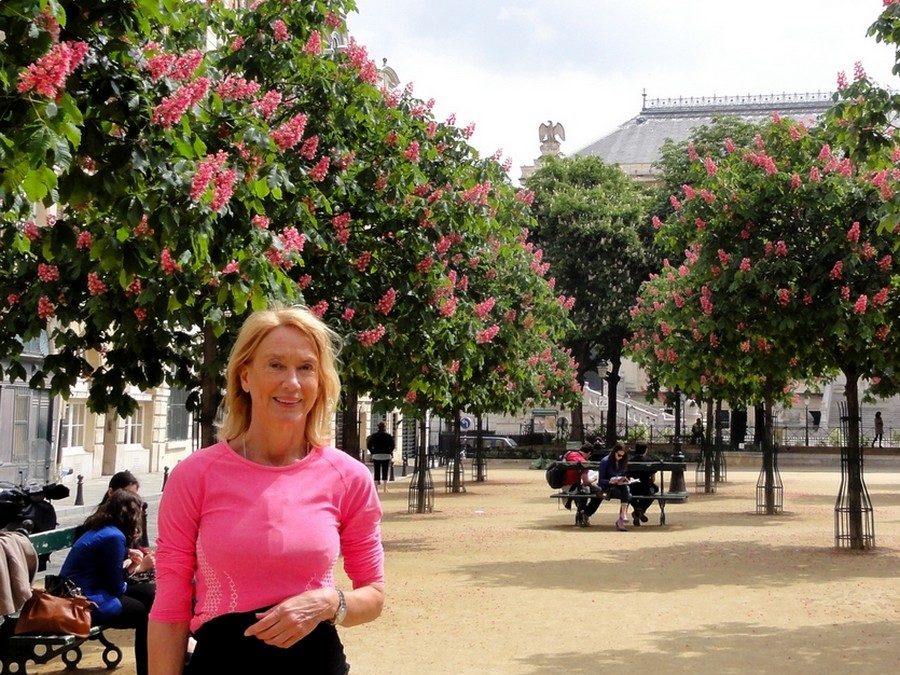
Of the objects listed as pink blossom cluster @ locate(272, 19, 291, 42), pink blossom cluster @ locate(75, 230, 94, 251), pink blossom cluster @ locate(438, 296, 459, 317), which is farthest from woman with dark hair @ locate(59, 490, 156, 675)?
pink blossom cluster @ locate(438, 296, 459, 317)

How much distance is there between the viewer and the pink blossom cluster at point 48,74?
537 centimetres

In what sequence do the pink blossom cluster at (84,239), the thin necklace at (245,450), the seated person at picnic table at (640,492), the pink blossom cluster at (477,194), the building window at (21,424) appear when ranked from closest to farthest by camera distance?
the thin necklace at (245,450)
the pink blossom cluster at (84,239)
the pink blossom cluster at (477,194)
the seated person at picnic table at (640,492)
the building window at (21,424)

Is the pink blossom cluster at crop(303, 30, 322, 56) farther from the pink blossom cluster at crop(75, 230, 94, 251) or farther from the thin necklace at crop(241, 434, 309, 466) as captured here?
the thin necklace at crop(241, 434, 309, 466)

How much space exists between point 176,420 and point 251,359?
1596 inches

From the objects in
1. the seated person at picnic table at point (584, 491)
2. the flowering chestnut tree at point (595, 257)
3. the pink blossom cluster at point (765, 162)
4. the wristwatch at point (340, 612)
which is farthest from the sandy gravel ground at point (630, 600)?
the flowering chestnut tree at point (595, 257)

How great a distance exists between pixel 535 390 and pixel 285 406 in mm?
31186

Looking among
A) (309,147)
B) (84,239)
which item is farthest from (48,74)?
(309,147)

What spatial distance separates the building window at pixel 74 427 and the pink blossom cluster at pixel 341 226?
23.0m

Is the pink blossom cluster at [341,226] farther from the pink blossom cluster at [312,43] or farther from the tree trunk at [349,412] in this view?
the tree trunk at [349,412]

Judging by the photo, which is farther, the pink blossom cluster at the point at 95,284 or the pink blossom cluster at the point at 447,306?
the pink blossom cluster at the point at 447,306

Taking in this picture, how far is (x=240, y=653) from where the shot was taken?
326 cm

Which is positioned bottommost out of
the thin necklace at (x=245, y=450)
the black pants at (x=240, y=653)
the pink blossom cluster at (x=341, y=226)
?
the black pants at (x=240, y=653)

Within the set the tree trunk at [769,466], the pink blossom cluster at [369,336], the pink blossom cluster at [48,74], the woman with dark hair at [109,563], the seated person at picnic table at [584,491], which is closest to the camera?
the pink blossom cluster at [48,74]

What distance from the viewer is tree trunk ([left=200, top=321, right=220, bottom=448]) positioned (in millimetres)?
11484
